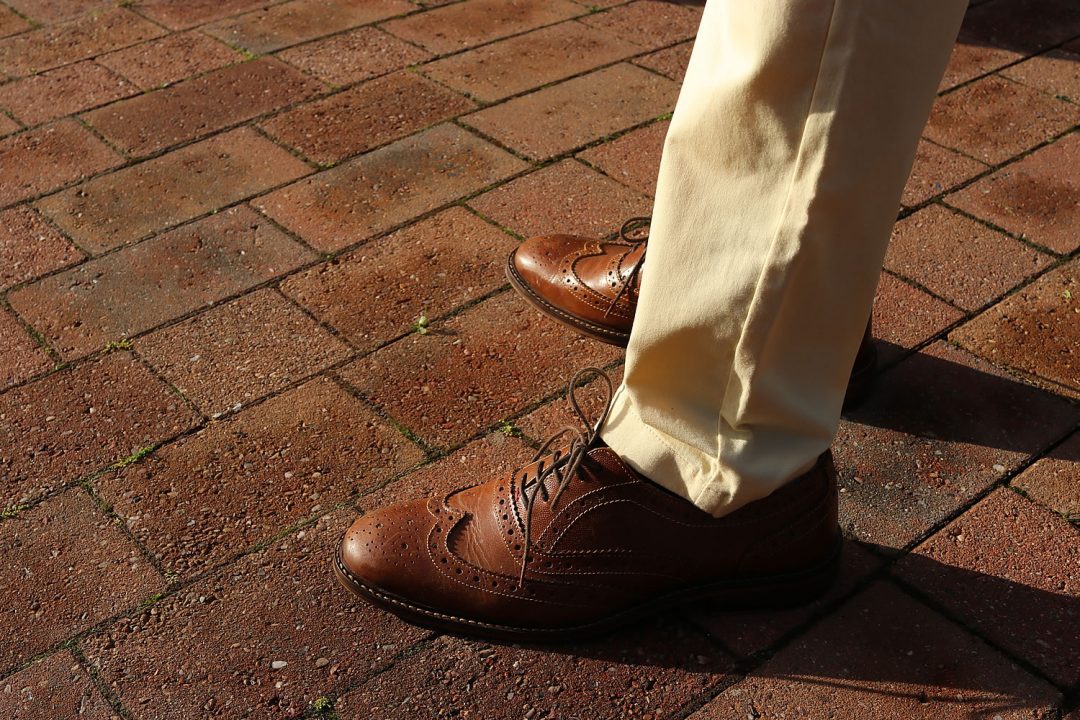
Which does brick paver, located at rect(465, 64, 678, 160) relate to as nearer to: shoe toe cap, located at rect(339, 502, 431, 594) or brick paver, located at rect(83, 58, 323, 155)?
brick paver, located at rect(83, 58, 323, 155)

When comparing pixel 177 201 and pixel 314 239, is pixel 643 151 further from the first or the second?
pixel 177 201

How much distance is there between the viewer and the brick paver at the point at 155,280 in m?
2.80

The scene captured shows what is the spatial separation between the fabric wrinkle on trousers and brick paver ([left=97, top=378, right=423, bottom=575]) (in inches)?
28.9

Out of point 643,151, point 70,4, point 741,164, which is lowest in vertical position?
point 70,4

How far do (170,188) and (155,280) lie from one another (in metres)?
0.52

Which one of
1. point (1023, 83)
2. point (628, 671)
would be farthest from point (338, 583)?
point (1023, 83)

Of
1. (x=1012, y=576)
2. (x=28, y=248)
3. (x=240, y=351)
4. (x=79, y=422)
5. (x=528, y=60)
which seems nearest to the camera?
(x=1012, y=576)

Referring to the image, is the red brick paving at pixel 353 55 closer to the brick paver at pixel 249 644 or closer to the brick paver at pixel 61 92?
the brick paver at pixel 61 92

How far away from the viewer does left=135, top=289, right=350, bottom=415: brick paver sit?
8.46ft

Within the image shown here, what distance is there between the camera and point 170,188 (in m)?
3.37

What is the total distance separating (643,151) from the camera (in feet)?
11.6

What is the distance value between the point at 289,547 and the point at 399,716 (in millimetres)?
467

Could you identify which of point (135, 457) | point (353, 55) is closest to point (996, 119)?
point (353, 55)

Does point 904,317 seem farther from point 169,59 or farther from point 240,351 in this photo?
point 169,59
